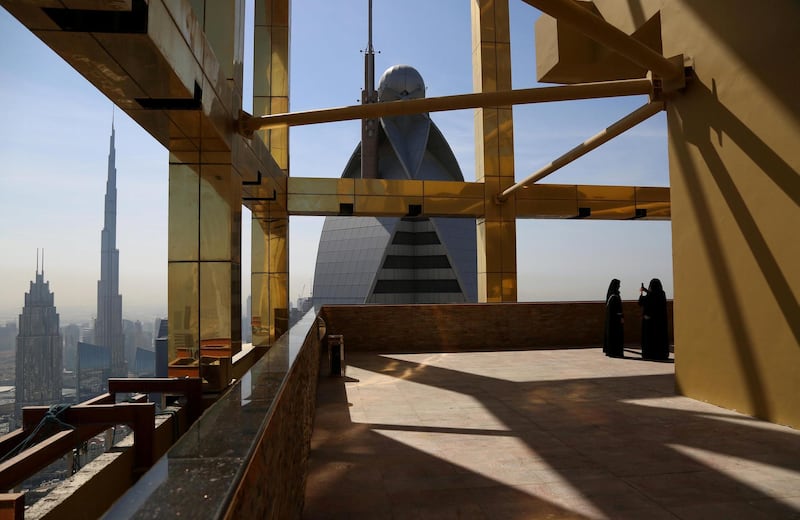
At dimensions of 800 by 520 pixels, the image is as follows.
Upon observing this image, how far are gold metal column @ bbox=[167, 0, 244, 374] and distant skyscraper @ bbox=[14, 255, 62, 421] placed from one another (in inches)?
84.2

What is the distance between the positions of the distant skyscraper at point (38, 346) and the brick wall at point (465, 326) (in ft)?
21.7

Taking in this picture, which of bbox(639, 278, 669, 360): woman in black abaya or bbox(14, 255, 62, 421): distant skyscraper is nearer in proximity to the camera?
bbox(14, 255, 62, 421): distant skyscraper

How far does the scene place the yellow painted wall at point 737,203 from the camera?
6.22 meters

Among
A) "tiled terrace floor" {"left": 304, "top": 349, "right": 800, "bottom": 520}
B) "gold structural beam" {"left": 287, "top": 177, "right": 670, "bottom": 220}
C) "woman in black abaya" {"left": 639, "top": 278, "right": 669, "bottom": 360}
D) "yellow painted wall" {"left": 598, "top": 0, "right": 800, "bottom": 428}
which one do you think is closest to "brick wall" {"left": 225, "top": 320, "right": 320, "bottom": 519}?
"tiled terrace floor" {"left": 304, "top": 349, "right": 800, "bottom": 520}

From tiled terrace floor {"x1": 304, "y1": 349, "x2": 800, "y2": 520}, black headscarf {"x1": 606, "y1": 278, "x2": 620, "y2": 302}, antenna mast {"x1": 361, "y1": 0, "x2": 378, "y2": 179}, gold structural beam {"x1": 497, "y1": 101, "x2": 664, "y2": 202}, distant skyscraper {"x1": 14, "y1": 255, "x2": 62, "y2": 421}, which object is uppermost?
antenna mast {"x1": 361, "y1": 0, "x2": 378, "y2": 179}

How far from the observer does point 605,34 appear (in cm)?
704

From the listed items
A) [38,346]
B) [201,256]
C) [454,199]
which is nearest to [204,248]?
[201,256]

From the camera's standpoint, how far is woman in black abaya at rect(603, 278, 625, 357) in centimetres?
1261

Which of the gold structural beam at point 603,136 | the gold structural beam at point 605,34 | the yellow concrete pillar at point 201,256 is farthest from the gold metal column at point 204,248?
the gold structural beam at point 603,136

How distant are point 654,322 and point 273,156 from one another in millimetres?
12694

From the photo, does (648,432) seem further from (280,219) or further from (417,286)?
(417,286)

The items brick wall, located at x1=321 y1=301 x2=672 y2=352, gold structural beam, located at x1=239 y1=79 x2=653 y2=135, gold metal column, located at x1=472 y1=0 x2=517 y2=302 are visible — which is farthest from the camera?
gold metal column, located at x1=472 y1=0 x2=517 y2=302

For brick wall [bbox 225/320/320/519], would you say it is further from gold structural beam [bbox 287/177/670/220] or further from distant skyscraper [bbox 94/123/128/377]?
gold structural beam [bbox 287/177/670/220]

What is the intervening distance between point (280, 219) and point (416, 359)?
740cm
